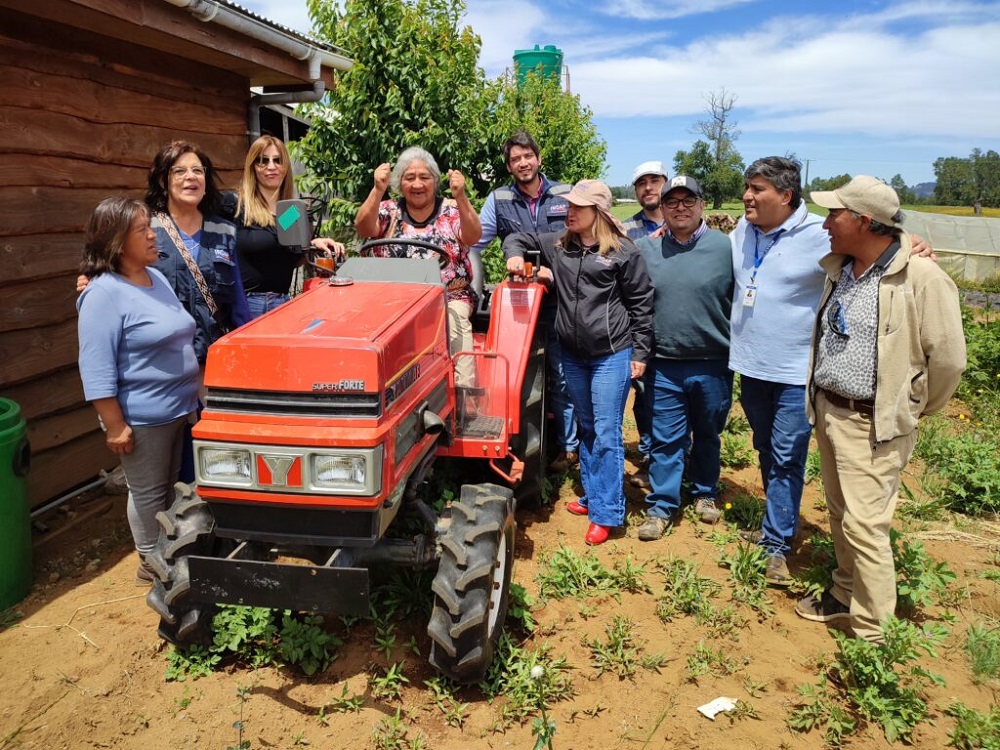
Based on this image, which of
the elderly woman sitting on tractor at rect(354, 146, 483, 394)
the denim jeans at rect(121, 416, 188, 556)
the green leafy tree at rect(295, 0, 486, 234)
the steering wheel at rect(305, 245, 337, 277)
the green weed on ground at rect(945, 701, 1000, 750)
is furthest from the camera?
the green leafy tree at rect(295, 0, 486, 234)

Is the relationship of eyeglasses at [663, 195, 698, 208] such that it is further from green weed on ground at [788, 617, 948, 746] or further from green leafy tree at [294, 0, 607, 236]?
green leafy tree at [294, 0, 607, 236]

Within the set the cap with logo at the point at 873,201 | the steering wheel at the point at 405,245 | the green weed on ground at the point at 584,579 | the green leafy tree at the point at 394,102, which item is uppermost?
the green leafy tree at the point at 394,102

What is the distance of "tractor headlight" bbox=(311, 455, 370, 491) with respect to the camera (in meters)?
2.44

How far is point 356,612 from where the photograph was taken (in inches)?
97.9

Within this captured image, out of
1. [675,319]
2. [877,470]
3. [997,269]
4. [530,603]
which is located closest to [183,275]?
[530,603]

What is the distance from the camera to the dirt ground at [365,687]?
2703 millimetres

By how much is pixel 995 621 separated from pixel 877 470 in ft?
3.84

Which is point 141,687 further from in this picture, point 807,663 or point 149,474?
point 807,663

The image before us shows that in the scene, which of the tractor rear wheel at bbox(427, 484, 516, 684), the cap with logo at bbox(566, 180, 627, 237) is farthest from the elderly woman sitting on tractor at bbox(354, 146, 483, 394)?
the tractor rear wheel at bbox(427, 484, 516, 684)

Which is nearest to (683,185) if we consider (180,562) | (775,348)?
(775,348)

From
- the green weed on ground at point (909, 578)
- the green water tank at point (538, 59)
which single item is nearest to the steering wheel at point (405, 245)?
the green weed on ground at point (909, 578)

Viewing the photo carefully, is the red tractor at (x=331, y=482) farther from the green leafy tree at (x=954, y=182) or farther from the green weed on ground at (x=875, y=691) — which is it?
the green leafy tree at (x=954, y=182)

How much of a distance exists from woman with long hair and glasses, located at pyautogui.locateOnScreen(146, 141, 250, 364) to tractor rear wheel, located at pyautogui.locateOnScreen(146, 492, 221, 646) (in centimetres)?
103

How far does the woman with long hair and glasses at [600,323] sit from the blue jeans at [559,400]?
11.1 inches
